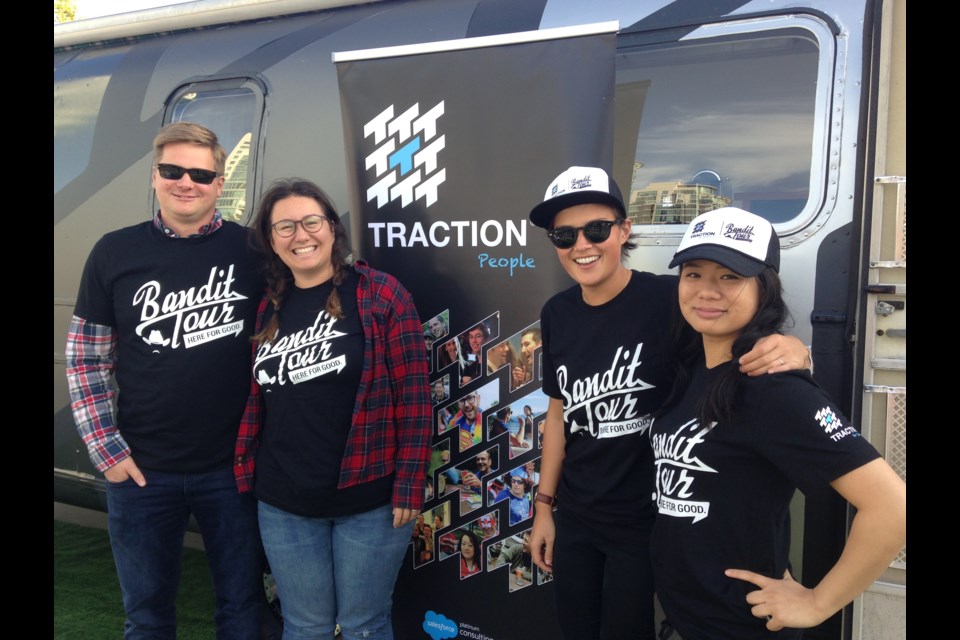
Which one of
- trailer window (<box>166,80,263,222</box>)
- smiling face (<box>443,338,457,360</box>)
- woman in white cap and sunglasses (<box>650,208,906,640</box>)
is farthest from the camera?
trailer window (<box>166,80,263,222</box>)

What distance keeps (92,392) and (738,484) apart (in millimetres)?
2158

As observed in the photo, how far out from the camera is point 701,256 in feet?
5.49

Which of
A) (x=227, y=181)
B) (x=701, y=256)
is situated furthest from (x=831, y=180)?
(x=227, y=181)

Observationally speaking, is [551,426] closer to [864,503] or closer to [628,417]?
[628,417]

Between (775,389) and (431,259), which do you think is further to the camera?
(431,259)

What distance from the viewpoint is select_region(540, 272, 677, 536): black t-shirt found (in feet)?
6.49

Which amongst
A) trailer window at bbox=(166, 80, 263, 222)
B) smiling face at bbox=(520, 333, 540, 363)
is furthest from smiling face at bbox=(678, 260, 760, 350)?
trailer window at bbox=(166, 80, 263, 222)

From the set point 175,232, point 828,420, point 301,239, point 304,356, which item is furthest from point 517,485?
point 175,232

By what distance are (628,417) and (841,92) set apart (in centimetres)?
138

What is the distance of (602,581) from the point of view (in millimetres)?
2072

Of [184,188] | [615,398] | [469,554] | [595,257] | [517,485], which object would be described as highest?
[184,188]

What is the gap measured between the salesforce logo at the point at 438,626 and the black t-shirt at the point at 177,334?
986 millimetres

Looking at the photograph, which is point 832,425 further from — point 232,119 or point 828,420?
point 232,119

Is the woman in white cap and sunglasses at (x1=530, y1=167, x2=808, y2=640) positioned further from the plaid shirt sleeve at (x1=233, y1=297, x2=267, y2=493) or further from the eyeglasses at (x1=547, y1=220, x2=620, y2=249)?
the plaid shirt sleeve at (x1=233, y1=297, x2=267, y2=493)
